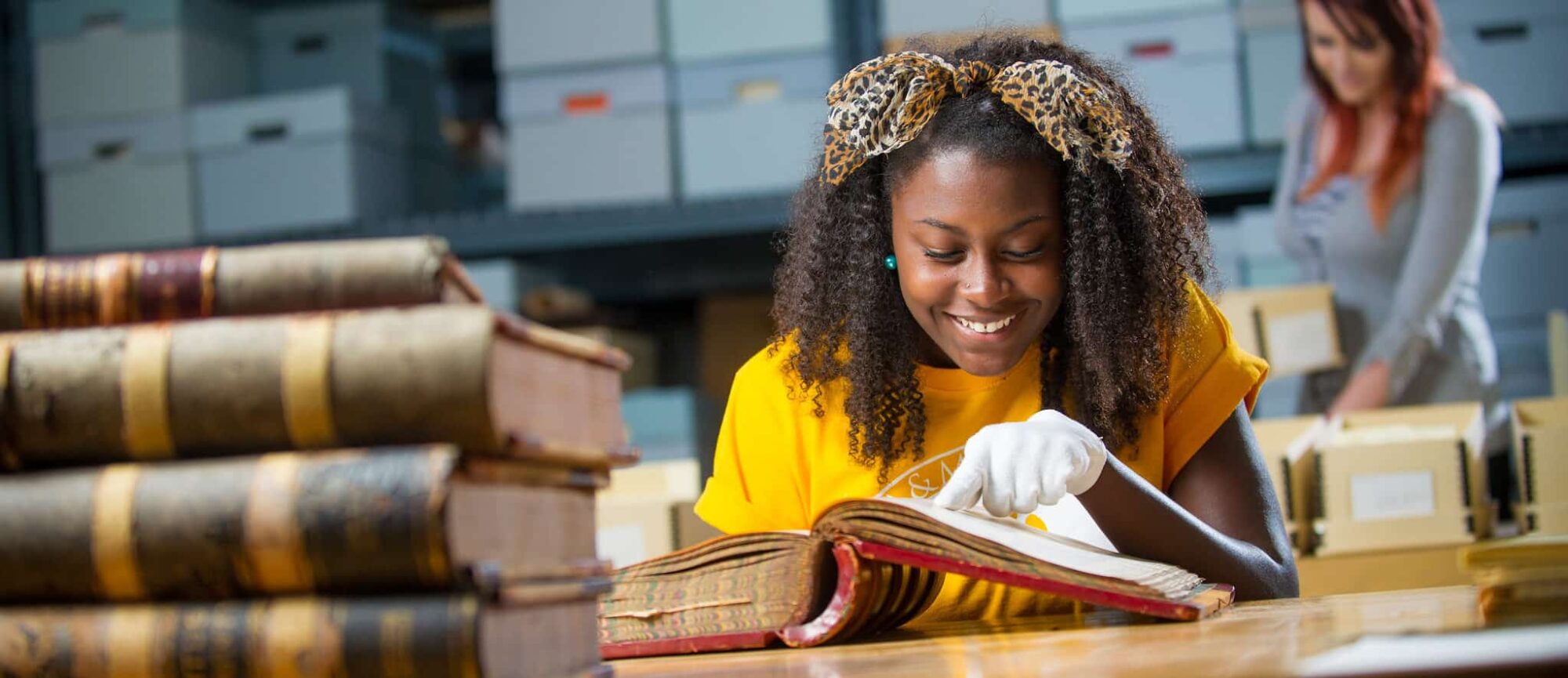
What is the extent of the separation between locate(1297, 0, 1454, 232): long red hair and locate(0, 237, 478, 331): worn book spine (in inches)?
75.5

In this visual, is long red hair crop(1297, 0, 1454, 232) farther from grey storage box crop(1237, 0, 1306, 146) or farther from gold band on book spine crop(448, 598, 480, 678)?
gold band on book spine crop(448, 598, 480, 678)

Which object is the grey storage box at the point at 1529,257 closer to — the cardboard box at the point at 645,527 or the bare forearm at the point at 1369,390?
the bare forearm at the point at 1369,390

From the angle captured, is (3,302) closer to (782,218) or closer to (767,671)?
(767,671)

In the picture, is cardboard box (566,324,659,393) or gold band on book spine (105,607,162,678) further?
cardboard box (566,324,659,393)

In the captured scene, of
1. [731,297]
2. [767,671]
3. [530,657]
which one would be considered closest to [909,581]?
[767,671]

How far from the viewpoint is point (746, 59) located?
7.41ft

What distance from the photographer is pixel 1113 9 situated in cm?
219

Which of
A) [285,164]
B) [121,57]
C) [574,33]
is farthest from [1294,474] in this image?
[121,57]

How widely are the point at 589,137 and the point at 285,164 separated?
0.57 metres

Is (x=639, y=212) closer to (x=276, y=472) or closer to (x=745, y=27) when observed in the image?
(x=745, y=27)

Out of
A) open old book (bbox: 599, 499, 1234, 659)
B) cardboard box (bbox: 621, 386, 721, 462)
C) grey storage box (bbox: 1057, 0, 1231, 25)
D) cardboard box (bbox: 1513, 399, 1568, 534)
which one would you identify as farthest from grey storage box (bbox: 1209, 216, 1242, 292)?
open old book (bbox: 599, 499, 1234, 659)

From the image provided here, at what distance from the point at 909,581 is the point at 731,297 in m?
2.02

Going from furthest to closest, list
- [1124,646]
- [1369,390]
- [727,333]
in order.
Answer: [727,333] < [1369,390] < [1124,646]

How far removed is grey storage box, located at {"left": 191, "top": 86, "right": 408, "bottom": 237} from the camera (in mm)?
2379
